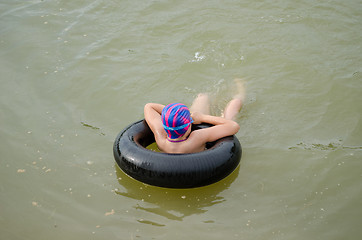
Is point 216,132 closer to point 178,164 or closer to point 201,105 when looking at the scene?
point 178,164

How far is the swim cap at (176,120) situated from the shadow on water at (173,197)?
88 cm

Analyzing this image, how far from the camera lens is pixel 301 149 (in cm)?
602

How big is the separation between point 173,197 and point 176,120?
111 cm

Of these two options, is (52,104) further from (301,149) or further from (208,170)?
(301,149)

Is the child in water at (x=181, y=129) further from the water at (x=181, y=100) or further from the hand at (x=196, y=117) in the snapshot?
the water at (x=181, y=100)

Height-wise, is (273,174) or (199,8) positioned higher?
(199,8)

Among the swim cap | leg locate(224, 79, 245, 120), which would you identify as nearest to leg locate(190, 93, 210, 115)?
leg locate(224, 79, 245, 120)

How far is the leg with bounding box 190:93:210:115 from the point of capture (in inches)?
266

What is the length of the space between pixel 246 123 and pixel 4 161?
400 cm

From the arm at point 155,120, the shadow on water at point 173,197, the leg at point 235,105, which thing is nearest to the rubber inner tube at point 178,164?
the shadow on water at point 173,197

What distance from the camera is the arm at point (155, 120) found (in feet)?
18.5

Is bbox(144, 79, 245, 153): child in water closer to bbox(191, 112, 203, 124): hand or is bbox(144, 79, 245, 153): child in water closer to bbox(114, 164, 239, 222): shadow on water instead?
bbox(191, 112, 203, 124): hand

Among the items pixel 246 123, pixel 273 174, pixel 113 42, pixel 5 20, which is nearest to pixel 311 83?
pixel 246 123

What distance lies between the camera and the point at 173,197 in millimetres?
5312
